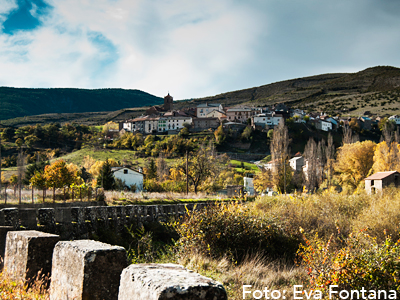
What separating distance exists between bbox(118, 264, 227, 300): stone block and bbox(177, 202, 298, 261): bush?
23.1 ft

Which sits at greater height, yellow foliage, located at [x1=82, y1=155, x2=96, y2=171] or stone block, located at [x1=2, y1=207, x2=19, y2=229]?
yellow foliage, located at [x1=82, y1=155, x2=96, y2=171]

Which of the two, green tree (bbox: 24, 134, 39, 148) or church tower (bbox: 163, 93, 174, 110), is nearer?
green tree (bbox: 24, 134, 39, 148)

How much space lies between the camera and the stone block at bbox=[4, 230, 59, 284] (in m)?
4.62

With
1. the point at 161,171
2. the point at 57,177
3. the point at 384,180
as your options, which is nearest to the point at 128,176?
the point at 161,171

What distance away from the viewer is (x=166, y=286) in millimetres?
2508

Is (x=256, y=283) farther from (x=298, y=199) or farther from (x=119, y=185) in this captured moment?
(x=119, y=185)

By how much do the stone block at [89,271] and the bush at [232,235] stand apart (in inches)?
244

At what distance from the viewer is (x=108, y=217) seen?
653 inches

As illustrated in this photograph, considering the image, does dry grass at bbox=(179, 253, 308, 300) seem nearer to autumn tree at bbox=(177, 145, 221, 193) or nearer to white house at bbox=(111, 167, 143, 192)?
autumn tree at bbox=(177, 145, 221, 193)

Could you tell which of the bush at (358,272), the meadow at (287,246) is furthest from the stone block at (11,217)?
the bush at (358,272)

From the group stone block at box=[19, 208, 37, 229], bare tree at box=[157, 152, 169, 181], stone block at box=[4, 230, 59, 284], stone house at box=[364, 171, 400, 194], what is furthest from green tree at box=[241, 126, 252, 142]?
stone block at box=[4, 230, 59, 284]

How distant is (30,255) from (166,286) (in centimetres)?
307

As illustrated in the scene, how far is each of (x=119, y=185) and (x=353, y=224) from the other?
4202 centimetres

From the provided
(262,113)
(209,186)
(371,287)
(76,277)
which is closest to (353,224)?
(371,287)
